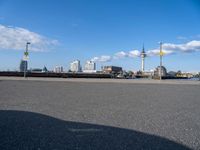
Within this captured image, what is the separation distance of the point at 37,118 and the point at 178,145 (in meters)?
3.64

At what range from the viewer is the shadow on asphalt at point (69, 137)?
4441 mm

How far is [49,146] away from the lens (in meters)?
4.39

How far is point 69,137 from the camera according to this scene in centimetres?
498

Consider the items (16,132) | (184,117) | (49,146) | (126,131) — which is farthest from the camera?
(184,117)

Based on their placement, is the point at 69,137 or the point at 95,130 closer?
the point at 69,137

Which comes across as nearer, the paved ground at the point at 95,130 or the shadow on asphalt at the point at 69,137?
the shadow on asphalt at the point at 69,137

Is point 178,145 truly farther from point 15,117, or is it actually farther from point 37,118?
point 15,117

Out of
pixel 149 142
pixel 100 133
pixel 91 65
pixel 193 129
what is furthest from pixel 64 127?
pixel 91 65

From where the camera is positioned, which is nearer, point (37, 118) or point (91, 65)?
point (37, 118)

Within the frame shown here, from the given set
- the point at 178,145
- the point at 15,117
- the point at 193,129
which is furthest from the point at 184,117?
the point at 15,117

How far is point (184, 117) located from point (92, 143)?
13.3 feet

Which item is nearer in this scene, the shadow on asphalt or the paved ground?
the shadow on asphalt

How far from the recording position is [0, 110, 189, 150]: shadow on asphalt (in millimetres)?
4441

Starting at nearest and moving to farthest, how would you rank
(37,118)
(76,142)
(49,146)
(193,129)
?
1. (49,146)
2. (76,142)
3. (193,129)
4. (37,118)
